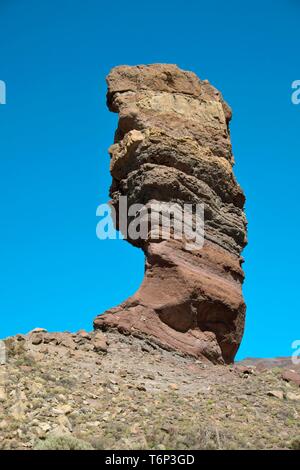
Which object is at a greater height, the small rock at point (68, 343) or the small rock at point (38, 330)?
the small rock at point (38, 330)

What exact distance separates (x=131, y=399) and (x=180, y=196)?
871cm

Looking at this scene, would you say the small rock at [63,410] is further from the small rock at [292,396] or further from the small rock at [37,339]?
the small rock at [292,396]

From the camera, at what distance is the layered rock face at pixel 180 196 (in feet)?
56.5

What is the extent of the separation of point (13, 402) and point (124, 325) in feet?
19.2

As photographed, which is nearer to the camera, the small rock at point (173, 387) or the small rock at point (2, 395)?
the small rock at point (2, 395)

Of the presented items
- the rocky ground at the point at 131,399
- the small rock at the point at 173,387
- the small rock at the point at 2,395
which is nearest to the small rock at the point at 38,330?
the rocky ground at the point at 131,399

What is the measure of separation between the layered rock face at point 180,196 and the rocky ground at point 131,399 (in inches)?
49.3

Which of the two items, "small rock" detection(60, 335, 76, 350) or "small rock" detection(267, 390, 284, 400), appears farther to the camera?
"small rock" detection(60, 335, 76, 350)

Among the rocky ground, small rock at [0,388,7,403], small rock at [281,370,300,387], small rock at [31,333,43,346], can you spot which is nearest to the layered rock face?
the rocky ground

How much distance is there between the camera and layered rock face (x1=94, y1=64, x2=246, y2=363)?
17219 mm

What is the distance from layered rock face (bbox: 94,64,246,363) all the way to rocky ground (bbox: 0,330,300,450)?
1253mm

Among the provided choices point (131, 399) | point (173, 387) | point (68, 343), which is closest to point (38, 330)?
point (68, 343)

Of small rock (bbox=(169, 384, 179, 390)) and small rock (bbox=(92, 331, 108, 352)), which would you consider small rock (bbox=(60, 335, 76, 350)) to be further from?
small rock (bbox=(169, 384, 179, 390))

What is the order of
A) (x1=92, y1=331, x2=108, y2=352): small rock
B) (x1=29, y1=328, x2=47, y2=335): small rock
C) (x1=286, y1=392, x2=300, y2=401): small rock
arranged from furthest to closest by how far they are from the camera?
(x1=29, y1=328, x2=47, y2=335): small rock < (x1=92, y1=331, x2=108, y2=352): small rock < (x1=286, y1=392, x2=300, y2=401): small rock
